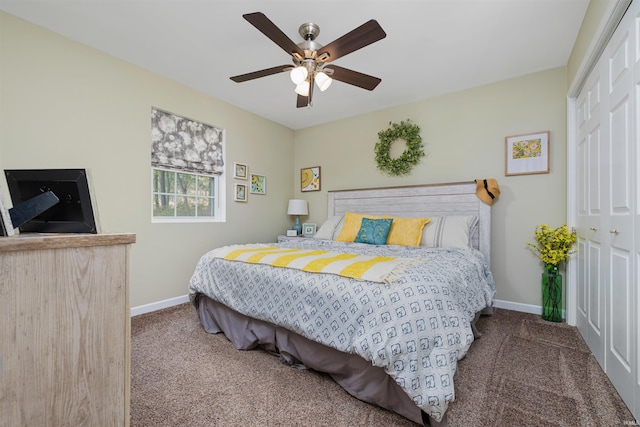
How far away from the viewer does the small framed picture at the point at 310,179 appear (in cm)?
459

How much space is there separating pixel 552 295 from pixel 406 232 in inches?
58.1

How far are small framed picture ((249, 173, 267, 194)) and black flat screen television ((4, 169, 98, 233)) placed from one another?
10.2 feet

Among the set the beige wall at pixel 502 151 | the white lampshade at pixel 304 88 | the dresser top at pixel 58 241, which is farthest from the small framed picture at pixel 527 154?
the dresser top at pixel 58 241

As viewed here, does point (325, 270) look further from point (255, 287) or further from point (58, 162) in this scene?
point (58, 162)

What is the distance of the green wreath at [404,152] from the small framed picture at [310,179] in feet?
3.54

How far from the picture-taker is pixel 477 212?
3131 mm

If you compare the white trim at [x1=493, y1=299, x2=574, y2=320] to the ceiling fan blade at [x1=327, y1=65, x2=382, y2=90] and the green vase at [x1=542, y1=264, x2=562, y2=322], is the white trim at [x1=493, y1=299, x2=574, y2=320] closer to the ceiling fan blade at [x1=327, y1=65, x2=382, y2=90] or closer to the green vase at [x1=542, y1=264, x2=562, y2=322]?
the green vase at [x1=542, y1=264, x2=562, y2=322]

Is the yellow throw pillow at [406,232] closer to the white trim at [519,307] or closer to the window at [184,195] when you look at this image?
the white trim at [519,307]

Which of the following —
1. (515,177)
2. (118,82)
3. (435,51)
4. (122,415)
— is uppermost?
(435,51)

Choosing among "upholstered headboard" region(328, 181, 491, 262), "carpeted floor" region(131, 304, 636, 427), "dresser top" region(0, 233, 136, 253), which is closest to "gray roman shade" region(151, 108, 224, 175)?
"upholstered headboard" region(328, 181, 491, 262)

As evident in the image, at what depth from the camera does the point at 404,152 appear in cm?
372

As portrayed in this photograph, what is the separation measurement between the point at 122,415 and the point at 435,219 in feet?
9.95

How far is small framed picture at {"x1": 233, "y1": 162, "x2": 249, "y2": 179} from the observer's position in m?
3.85

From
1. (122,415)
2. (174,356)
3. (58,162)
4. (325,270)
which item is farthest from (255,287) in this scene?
(58,162)
